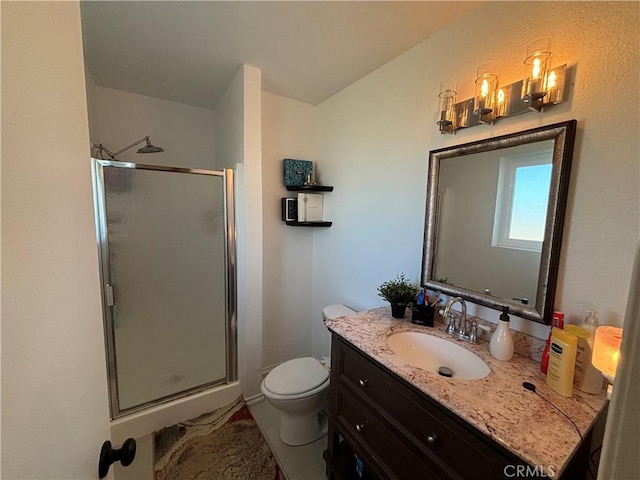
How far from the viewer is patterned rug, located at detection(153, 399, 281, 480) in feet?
4.76

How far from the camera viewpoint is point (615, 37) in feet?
2.86

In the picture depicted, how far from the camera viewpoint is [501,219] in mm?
1172

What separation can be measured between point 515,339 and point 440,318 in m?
0.35

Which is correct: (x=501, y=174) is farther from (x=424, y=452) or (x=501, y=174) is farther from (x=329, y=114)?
(x=329, y=114)

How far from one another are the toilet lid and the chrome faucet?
836 mm

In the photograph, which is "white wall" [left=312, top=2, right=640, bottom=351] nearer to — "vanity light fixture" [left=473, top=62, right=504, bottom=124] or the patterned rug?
"vanity light fixture" [left=473, top=62, right=504, bottom=124]

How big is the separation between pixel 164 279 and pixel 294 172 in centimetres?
126

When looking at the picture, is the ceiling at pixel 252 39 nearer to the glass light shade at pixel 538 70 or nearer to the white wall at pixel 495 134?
the white wall at pixel 495 134

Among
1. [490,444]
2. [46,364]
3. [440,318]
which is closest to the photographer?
[46,364]

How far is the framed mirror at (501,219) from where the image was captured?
101 cm

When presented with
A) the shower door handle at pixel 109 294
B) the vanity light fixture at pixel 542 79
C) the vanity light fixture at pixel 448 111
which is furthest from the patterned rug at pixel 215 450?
the vanity light fixture at pixel 542 79

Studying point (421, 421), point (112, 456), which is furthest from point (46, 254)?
point (421, 421)

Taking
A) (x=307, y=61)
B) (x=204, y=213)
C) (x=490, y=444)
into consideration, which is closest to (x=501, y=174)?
(x=490, y=444)

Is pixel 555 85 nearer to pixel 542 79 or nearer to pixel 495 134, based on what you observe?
pixel 542 79
